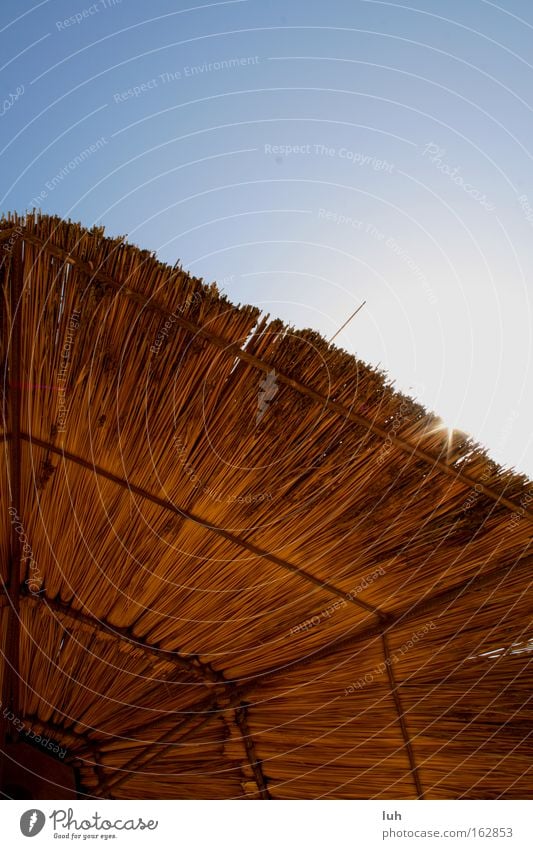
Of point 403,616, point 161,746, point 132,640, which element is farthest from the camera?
point 161,746

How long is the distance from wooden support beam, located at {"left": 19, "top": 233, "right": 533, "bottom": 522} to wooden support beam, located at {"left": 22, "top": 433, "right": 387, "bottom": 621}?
56 cm

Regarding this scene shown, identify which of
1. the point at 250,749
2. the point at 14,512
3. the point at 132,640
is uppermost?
the point at 14,512

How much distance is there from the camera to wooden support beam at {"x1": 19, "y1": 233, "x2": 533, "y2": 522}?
2271 mm

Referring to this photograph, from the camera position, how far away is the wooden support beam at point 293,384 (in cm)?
227

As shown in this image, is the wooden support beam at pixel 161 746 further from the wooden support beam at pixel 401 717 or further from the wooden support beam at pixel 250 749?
the wooden support beam at pixel 401 717

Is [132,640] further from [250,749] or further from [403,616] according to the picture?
[403,616]

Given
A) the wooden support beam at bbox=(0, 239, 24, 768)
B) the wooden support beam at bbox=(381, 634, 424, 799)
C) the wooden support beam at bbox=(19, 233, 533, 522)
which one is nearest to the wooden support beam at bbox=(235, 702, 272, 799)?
the wooden support beam at bbox=(381, 634, 424, 799)

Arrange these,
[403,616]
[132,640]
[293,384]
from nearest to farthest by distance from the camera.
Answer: [293,384], [403,616], [132,640]

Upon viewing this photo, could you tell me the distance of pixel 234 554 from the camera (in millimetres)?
2678

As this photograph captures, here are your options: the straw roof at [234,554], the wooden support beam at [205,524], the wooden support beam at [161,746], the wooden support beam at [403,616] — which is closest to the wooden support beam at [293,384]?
the straw roof at [234,554]

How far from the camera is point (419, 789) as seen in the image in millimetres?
3100

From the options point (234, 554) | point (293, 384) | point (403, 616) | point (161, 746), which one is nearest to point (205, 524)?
point (234, 554)

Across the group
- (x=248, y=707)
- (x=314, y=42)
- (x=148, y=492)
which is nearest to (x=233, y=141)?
(x=314, y=42)

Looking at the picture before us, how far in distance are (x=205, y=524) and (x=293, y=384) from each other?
59 centimetres
